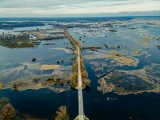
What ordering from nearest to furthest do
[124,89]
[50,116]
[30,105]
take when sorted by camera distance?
[50,116]
[30,105]
[124,89]

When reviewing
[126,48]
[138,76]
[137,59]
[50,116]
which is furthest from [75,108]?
[126,48]

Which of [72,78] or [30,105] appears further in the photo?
[72,78]

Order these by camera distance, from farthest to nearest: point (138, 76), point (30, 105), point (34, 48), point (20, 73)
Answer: point (34, 48) < point (20, 73) < point (138, 76) < point (30, 105)

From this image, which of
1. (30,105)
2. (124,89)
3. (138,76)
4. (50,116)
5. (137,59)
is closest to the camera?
(50,116)

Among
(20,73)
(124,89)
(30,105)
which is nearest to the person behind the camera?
(30,105)

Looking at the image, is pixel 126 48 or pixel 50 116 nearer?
pixel 50 116

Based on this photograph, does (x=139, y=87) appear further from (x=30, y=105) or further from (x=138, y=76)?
(x=30, y=105)

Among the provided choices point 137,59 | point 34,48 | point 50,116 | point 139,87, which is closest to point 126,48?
point 137,59

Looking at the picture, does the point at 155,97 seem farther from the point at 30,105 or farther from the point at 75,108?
the point at 30,105

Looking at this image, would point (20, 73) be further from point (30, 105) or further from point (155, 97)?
point (155, 97)
